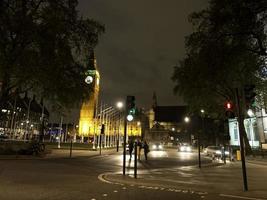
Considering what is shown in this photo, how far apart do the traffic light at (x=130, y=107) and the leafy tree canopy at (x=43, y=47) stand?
1064 cm

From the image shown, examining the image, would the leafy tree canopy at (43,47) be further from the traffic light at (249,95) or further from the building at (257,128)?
the building at (257,128)

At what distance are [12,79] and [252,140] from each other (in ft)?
161

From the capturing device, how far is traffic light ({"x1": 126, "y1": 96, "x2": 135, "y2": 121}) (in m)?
14.7

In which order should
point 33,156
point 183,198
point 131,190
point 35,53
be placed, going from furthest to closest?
point 33,156 < point 35,53 < point 131,190 < point 183,198

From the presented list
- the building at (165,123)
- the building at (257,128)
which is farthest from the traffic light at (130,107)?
the building at (165,123)

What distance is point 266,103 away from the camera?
116ft

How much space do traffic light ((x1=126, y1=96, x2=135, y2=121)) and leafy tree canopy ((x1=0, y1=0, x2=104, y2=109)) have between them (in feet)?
34.9

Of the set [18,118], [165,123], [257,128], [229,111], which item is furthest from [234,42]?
[165,123]

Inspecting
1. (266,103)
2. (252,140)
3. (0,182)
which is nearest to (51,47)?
(0,182)

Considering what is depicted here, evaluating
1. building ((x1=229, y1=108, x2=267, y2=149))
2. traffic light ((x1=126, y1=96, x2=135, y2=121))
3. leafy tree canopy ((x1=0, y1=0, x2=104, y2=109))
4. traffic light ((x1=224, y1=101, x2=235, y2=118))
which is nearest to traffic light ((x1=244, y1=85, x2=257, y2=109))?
traffic light ((x1=224, y1=101, x2=235, y2=118))

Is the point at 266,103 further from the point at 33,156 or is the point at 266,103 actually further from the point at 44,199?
the point at 44,199

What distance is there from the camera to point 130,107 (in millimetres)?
14797

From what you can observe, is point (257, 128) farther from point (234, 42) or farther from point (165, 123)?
point (165, 123)

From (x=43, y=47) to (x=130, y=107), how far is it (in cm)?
Result: 1167
